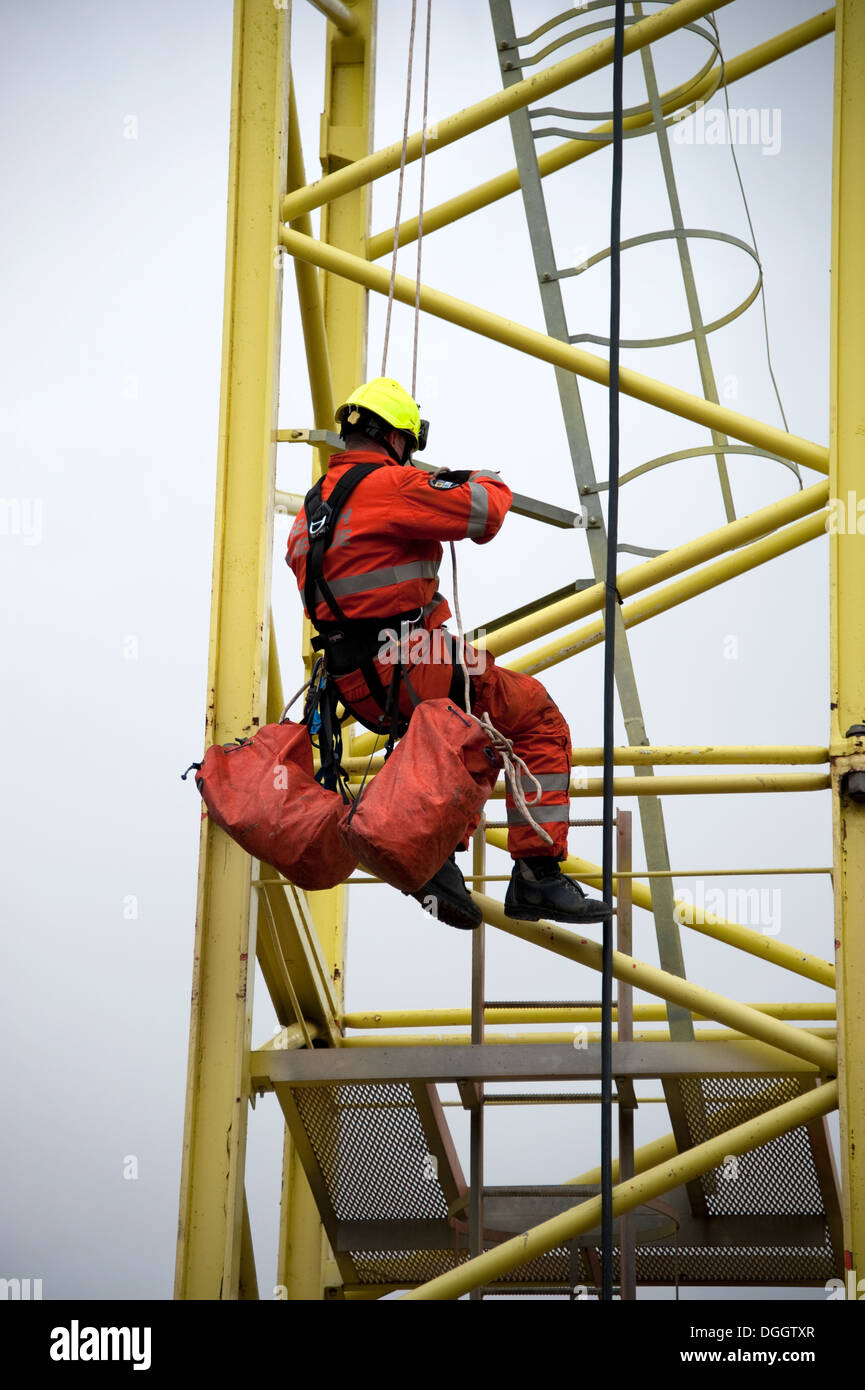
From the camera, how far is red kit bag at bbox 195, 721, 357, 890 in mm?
6430

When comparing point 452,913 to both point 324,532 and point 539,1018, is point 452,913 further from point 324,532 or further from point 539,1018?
point 539,1018

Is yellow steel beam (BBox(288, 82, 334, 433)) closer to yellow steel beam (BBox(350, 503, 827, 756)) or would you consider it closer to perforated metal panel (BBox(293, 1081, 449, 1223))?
yellow steel beam (BBox(350, 503, 827, 756))

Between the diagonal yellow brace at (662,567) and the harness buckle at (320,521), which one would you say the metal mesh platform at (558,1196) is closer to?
the diagonal yellow brace at (662,567)

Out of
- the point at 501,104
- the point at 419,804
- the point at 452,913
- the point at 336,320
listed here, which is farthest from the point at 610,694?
the point at 336,320

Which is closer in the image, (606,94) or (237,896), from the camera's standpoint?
(237,896)

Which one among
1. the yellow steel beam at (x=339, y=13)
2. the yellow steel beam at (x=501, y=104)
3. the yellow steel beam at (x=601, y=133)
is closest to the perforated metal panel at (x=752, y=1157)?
the yellow steel beam at (x=501, y=104)

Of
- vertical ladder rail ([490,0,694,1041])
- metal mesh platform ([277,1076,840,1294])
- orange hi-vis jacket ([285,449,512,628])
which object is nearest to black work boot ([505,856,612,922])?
→ orange hi-vis jacket ([285,449,512,628])

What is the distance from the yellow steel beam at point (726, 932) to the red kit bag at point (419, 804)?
2.66 meters

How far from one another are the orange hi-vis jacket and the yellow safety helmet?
195mm

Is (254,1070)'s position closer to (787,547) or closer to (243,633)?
(243,633)

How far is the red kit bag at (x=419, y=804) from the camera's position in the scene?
19.7ft
